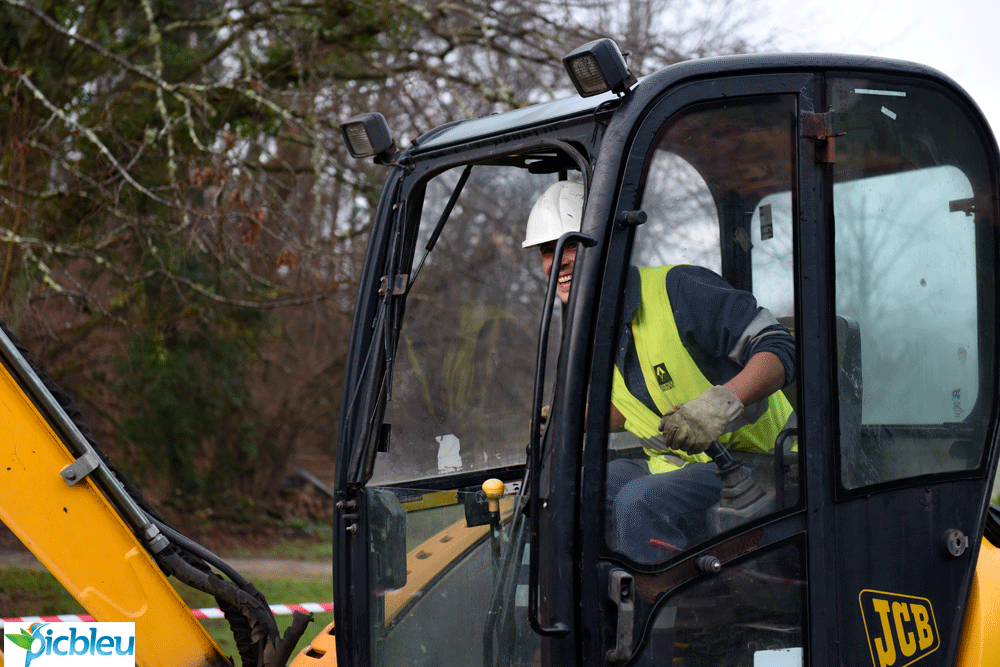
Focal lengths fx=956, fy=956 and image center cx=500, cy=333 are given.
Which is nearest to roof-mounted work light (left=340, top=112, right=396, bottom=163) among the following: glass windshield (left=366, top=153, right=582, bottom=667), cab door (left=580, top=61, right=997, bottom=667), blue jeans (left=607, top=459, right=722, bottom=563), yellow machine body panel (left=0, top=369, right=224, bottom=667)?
glass windshield (left=366, top=153, right=582, bottom=667)

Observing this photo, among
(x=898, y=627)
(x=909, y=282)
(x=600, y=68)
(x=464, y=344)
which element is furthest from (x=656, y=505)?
(x=464, y=344)

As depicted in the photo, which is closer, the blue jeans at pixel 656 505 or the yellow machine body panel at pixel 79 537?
the blue jeans at pixel 656 505

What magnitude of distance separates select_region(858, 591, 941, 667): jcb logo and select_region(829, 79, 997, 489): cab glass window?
282 millimetres

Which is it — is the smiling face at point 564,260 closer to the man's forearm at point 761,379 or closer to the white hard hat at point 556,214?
the white hard hat at point 556,214

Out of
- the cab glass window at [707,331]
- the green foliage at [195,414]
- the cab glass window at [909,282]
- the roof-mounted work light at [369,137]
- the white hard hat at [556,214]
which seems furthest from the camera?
the green foliage at [195,414]

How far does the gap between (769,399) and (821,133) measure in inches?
24.8

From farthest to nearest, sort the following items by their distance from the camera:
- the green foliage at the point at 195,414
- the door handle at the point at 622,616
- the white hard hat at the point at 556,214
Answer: the green foliage at the point at 195,414
the white hard hat at the point at 556,214
the door handle at the point at 622,616

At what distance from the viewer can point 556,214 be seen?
2686mm

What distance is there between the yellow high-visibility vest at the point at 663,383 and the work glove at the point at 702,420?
0.03 meters

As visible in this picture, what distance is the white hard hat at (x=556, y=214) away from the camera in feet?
8.79

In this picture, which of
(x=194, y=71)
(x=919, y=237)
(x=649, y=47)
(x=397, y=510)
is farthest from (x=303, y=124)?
(x=919, y=237)

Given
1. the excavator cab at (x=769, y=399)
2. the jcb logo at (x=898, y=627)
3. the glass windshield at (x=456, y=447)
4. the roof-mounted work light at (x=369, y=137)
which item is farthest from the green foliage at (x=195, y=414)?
the jcb logo at (x=898, y=627)

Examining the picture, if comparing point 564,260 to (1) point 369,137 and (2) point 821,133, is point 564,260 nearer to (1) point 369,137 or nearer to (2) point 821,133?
(1) point 369,137

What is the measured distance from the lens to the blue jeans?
209 cm
